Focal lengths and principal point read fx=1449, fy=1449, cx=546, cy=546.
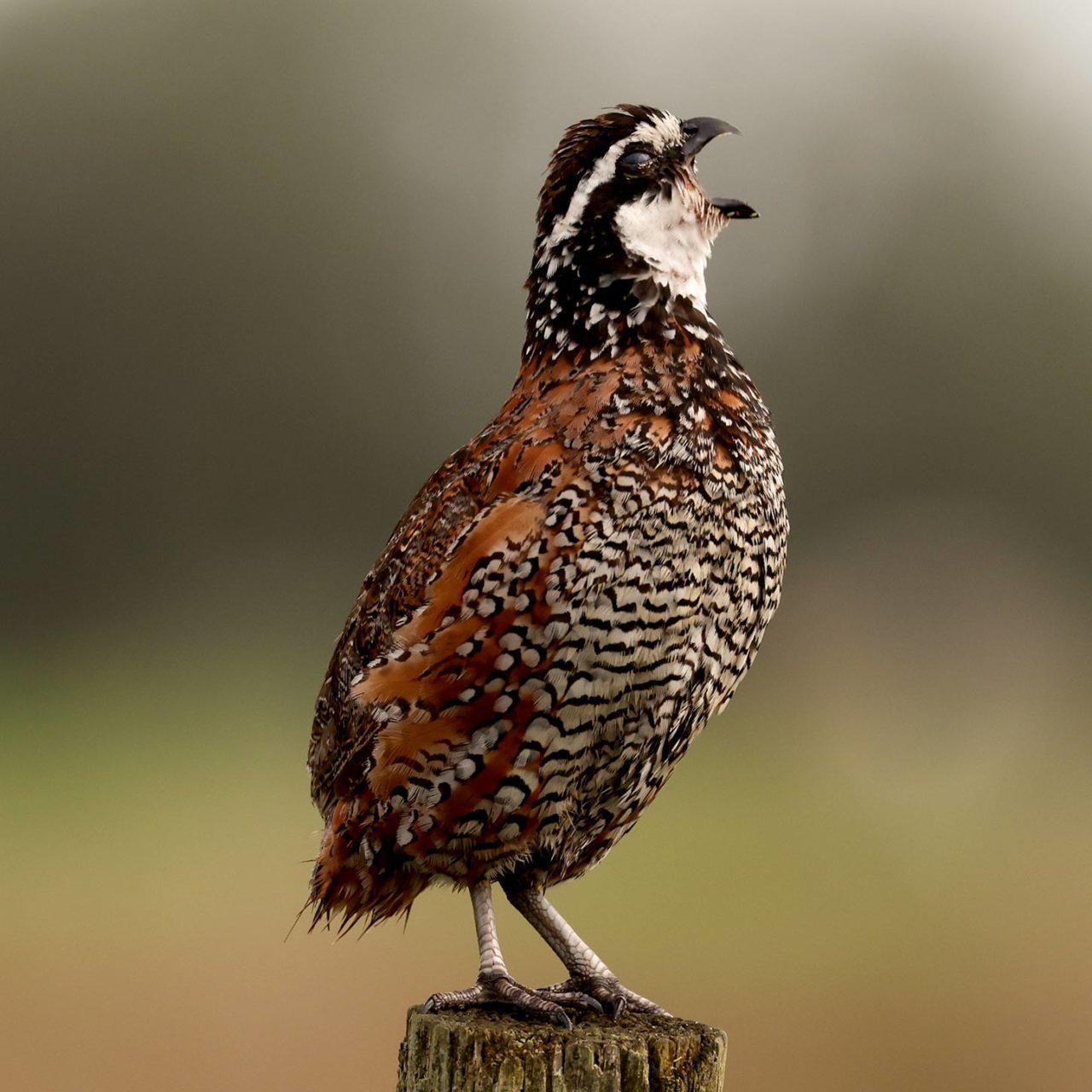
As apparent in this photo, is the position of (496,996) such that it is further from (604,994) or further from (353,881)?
(353,881)

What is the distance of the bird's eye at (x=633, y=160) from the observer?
376cm

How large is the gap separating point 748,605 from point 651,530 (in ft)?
1.24

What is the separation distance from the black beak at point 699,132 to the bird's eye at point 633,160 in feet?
0.69

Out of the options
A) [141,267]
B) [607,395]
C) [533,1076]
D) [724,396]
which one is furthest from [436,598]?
[141,267]

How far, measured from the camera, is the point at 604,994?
355 cm

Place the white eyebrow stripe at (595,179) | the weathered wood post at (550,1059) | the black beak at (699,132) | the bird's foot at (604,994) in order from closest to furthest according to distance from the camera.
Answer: the weathered wood post at (550,1059)
the bird's foot at (604,994)
the white eyebrow stripe at (595,179)
the black beak at (699,132)

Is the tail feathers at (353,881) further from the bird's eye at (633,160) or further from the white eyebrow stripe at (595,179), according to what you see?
the bird's eye at (633,160)

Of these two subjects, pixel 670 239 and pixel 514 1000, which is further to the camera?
pixel 670 239

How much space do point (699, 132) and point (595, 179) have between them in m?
0.43

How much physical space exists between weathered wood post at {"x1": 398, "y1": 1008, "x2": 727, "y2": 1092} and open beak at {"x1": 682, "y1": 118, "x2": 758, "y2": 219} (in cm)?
210

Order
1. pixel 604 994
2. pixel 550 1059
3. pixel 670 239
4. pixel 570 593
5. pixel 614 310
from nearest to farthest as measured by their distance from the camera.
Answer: pixel 550 1059 < pixel 570 593 < pixel 604 994 < pixel 614 310 < pixel 670 239

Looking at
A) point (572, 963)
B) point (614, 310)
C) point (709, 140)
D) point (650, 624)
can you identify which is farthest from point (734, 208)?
point (572, 963)

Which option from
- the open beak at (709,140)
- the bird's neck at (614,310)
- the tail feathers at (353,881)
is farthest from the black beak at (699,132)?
the tail feathers at (353,881)

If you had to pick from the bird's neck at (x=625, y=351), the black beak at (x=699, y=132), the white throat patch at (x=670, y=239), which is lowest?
the bird's neck at (x=625, y=351)
